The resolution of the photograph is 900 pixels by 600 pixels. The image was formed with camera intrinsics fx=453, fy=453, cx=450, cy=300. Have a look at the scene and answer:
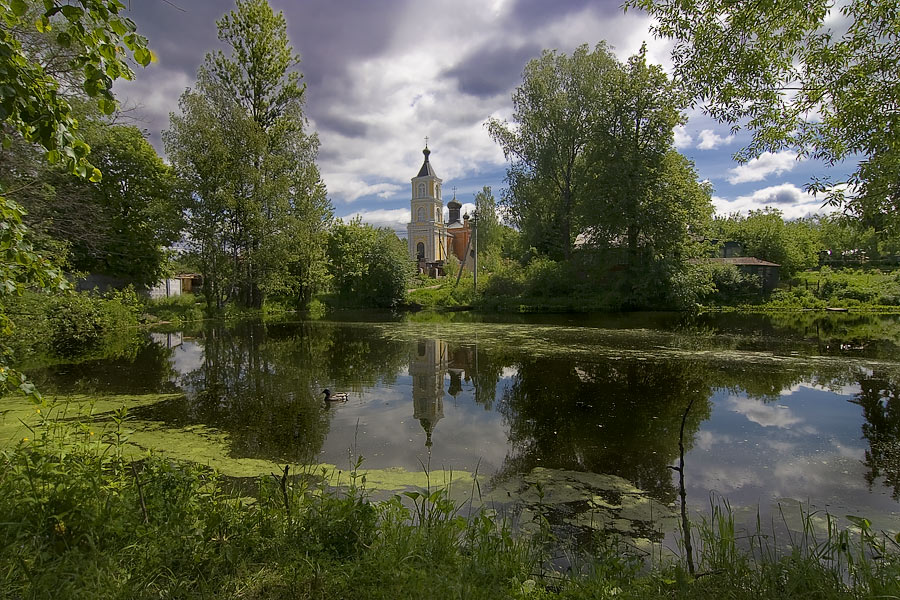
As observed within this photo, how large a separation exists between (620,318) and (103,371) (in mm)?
20576

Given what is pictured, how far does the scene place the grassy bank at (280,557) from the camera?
2.35 m

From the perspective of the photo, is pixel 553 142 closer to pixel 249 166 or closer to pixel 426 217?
pixel 249 166

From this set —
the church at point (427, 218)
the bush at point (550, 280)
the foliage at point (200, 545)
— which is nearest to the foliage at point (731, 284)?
the bush at point (550, 280)

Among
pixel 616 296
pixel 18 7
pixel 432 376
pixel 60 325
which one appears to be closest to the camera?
pixel 18 7

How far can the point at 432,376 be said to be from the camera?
10.1 m

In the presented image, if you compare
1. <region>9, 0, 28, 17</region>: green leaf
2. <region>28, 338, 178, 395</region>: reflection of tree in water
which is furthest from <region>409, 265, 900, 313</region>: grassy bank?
<region>9, 0, 28, 17</region>: green leaf

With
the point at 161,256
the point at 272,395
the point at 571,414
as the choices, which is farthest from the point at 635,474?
the point at 161,256

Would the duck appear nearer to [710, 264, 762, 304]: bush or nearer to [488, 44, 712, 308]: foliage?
[488, 44, 712, 308]: foliage

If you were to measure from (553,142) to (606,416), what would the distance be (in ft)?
88.3

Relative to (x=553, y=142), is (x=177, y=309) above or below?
below

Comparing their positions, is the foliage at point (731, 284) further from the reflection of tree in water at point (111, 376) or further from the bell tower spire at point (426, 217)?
the bell tower spire at point (426, 217)

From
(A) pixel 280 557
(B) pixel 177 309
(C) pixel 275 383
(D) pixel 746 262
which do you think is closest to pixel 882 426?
(A) pixel 280 557

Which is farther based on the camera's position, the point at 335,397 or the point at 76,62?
the point at 335,397

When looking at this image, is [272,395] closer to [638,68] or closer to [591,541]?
[591,541]
